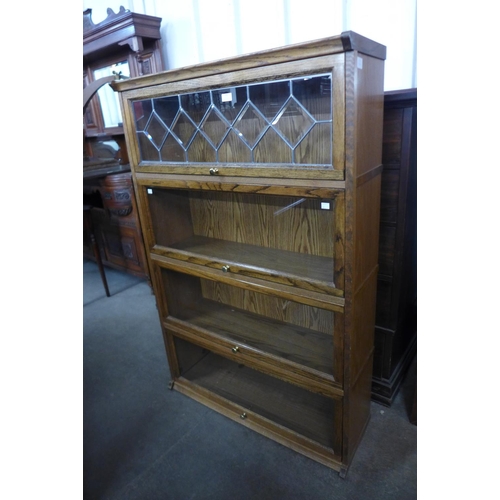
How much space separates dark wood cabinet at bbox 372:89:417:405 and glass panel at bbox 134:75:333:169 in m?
0.36

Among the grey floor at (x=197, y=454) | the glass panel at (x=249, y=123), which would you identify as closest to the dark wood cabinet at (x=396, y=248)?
the grey floor at (x=197, y=454)

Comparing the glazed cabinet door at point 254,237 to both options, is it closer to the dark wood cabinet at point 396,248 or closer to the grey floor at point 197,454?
the dark wood cabinet at point 396,248

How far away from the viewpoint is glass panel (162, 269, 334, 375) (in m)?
1.44

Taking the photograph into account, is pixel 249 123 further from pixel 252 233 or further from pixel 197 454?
pixel 197 454

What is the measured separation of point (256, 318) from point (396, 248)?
2.22 ft

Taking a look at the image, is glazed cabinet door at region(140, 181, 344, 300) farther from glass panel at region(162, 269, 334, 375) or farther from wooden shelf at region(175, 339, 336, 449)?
wooden shelf at region(175, 339, 336, 449)

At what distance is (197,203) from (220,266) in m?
0.42

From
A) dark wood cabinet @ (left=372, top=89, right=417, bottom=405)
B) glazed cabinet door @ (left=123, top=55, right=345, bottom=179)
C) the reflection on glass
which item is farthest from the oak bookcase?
the reflection on glass

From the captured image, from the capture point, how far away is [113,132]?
2629 mm

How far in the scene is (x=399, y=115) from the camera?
131 centimetres

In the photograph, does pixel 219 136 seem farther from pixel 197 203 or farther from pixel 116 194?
pixel 116 194
